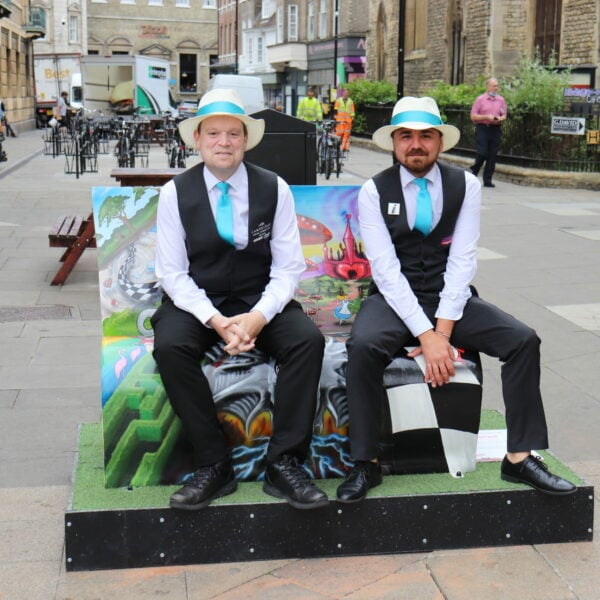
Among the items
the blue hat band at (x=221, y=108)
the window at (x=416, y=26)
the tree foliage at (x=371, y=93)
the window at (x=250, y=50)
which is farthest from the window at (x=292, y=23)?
the blue hat band at (x=221, y=108)

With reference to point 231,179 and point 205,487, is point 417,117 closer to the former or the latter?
point 231,179

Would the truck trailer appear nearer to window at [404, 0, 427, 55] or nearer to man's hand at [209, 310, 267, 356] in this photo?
window at [404, 0, 427, 55]

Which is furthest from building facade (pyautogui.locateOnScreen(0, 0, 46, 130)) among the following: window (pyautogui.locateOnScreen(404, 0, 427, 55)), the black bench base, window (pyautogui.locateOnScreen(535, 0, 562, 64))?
the black bench base

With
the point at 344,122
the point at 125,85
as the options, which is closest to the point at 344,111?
the point at 344,122

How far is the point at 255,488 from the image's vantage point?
380cm

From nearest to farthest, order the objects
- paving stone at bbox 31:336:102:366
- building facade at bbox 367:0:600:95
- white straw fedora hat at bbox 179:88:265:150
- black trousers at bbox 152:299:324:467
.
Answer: black trousers at bbox 152:299:324:467
white straw fedora hat at bbox 179:88:265:150
paving stone at bbox 31:336:102:366
building facade at bbox 367:0:600:95

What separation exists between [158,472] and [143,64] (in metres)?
39.6

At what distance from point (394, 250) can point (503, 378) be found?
2.41ft

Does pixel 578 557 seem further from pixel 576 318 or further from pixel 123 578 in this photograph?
pixel 576 318

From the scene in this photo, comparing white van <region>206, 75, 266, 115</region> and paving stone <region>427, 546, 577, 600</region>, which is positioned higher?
white van <region>206, 75, 266, 115</region>

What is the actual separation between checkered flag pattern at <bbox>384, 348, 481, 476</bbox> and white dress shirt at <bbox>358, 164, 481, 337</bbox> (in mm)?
270

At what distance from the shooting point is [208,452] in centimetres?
373

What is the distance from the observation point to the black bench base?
3.58 m

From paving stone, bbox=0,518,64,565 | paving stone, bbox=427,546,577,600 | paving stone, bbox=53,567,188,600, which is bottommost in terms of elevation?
paving stone, bbox=53,567,188,600
